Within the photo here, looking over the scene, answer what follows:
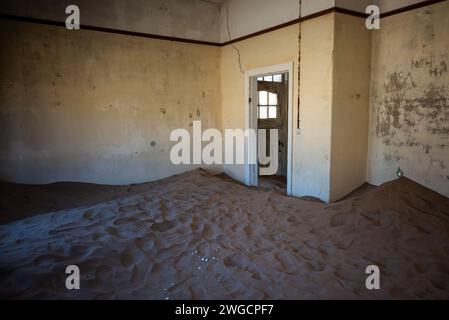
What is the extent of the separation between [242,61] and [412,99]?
9.38 ft

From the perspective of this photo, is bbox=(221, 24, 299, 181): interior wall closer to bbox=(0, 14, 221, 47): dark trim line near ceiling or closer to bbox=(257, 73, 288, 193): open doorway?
bbox=(0, 14, 221, 47): dark trim line near ceiling

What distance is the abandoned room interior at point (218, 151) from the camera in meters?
2.63

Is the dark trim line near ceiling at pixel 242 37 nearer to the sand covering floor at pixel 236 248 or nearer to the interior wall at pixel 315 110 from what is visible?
the interior wall at pixel 315 110

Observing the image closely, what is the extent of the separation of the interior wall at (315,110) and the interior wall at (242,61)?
0.22 meters

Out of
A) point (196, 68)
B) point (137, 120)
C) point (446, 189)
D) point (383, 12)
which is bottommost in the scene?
point (446, 189)

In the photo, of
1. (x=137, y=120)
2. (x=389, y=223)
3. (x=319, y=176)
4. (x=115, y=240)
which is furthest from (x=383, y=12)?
(x=115, y=240)

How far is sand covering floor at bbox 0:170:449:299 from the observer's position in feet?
7.77

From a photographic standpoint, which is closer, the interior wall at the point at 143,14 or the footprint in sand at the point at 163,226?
the footprint in sand at the point at 163,226

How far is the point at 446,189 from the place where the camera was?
3.81 meters

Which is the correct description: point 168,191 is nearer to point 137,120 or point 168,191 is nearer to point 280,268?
point 137,120

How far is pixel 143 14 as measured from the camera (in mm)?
5434

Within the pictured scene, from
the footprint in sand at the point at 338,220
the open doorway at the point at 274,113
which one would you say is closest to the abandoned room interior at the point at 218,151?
the footprint in sand at the point at 338,220

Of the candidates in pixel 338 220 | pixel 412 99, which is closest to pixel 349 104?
pixel 412 99
